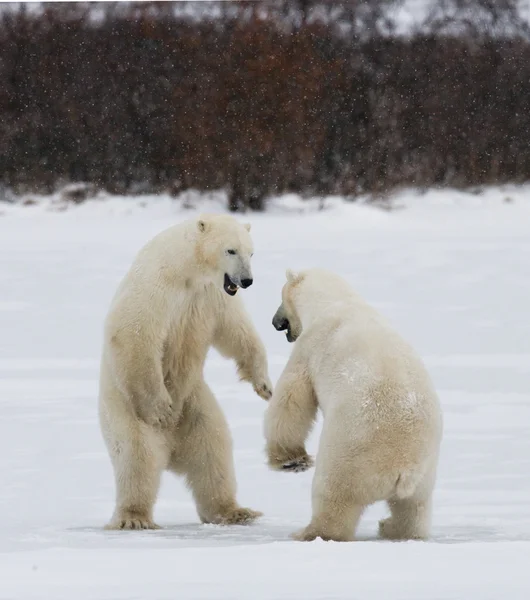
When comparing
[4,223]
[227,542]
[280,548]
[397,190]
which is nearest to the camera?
[280,548]

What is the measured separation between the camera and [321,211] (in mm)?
14047

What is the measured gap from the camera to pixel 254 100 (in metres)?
15.5

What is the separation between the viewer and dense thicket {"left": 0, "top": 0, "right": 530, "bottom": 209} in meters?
15.1

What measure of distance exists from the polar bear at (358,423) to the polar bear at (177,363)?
46 centimetres

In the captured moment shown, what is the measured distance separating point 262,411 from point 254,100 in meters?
10.5

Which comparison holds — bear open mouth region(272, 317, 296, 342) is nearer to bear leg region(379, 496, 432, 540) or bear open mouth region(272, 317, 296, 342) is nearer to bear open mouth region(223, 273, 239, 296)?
bear open mouth region(223, 273, 239, 296)

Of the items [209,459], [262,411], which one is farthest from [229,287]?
[262,411]

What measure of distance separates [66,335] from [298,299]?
4.38m

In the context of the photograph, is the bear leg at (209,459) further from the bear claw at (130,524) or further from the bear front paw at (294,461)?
the bear front paw at (294,461)

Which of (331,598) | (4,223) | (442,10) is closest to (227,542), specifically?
(331,598)

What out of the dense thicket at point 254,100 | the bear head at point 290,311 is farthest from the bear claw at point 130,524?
the dense thicket at point 254,100

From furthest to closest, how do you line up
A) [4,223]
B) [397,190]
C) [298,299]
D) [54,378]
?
1. [397,190]
2. [4,223]
3. [54,378]
4. [298,299]

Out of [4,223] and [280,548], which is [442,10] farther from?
[280,548]

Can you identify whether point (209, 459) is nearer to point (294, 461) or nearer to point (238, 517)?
point (238, 517)
